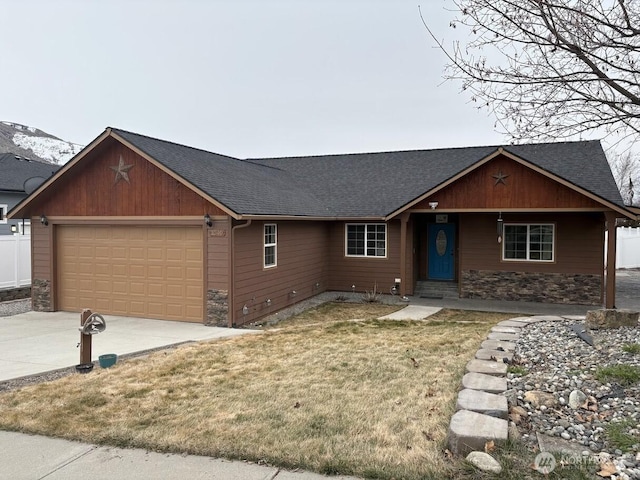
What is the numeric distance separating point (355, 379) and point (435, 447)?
2.07 m

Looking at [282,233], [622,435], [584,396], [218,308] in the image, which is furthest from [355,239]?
[622,435]

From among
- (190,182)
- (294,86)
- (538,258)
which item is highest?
(294,86)

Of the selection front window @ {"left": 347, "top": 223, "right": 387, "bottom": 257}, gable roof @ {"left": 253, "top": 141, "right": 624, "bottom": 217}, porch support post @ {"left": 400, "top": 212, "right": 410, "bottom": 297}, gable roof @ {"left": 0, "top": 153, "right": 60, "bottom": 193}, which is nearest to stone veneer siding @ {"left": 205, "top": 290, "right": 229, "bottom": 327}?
porch support post @ {"left": 400, "top": 212, "right": 410, "bottom": 297}

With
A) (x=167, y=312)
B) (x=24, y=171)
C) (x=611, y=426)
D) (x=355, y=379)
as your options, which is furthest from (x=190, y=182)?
(x=24, y=171)

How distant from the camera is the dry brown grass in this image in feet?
12.6

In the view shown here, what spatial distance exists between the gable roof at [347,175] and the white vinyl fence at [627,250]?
9685 mm

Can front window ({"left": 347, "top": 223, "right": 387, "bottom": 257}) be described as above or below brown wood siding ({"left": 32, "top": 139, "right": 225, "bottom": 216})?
below

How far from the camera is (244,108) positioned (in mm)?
29578

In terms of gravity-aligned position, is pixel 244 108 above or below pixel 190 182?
above

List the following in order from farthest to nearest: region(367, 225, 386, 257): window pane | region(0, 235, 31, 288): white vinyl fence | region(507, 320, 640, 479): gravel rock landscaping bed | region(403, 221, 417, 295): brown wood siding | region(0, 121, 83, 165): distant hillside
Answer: region(0, 121, 83, 165): distant hillside < region(367, 225, 386, 257): window pane < region(403, 221, 417, 295): brown wood siding < region(0, 235, 31, 288): white vinyl fence < region(507, 320, 640, 479): gravel rock landscaping bed

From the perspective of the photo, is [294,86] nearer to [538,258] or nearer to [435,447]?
[538,258]

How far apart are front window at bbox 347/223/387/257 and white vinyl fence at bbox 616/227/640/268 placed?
14467 mm

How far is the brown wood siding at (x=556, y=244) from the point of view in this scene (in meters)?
13.5

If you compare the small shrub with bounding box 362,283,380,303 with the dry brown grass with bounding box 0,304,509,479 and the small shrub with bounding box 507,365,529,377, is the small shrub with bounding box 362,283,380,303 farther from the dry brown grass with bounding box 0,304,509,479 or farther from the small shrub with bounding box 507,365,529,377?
the small shrub with bounding box 507,365,529,377
